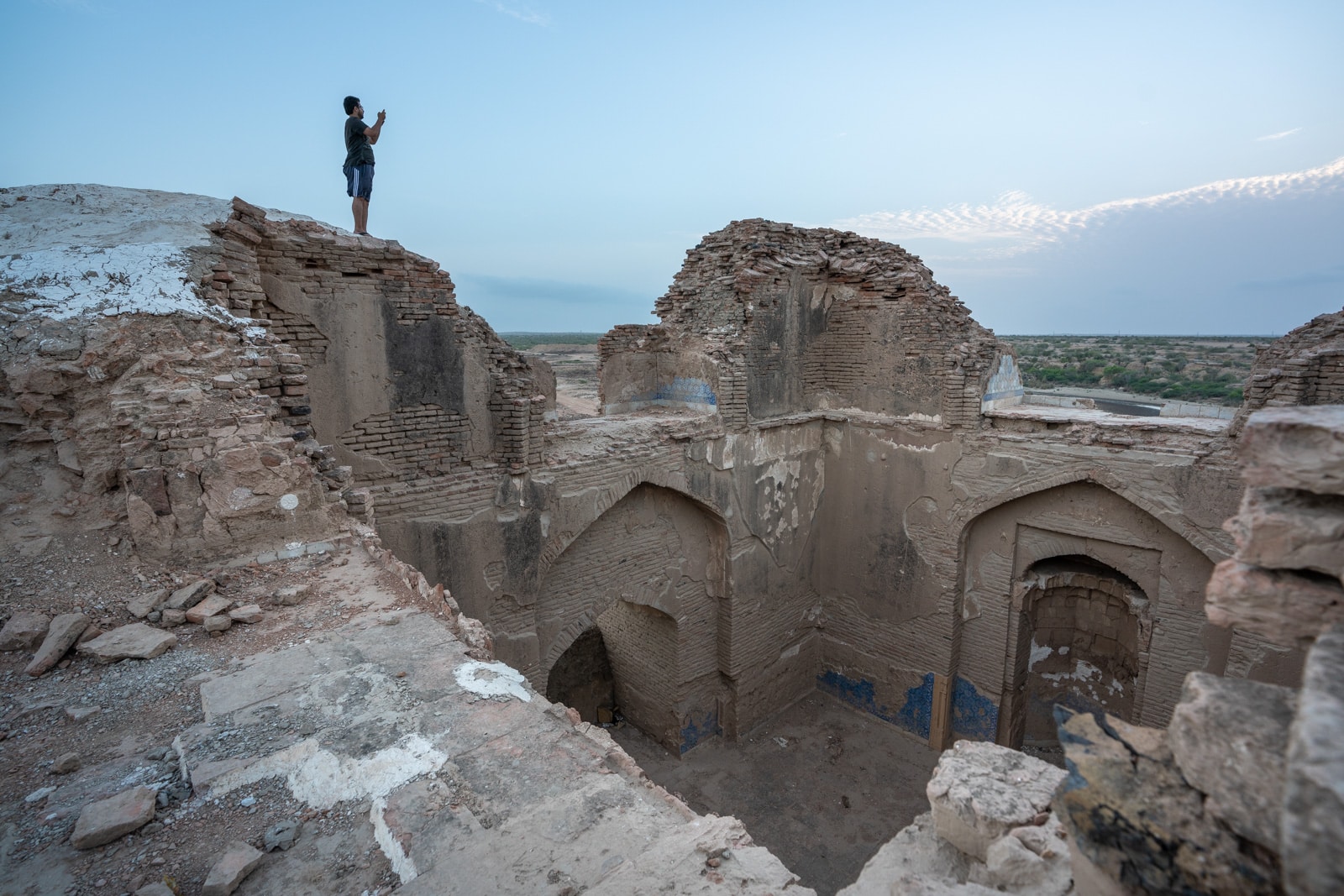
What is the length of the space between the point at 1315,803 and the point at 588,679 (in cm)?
946

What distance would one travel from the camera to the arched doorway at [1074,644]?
8.18 m

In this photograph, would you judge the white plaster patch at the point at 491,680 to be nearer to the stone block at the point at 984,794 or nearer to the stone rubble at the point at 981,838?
the stone rubble at the point at 981,838

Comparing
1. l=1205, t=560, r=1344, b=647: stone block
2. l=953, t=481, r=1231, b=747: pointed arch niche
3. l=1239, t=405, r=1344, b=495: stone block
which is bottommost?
l=953, t=481, r=1231, b=747: pointed arch niche

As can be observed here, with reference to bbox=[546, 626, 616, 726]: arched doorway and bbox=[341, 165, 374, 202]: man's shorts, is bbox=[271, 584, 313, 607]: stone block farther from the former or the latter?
bbox=[546, 626, 616, 726]: arched doorway

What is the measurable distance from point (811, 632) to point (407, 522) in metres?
6.38

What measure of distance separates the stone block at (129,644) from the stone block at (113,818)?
997 mm

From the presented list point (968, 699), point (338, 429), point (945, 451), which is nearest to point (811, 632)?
point (968, 699)

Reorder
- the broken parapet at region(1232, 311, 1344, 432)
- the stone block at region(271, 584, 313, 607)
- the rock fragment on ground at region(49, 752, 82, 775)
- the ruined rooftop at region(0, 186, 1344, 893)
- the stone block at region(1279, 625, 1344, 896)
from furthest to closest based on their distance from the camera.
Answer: the broken parapet at region(1232, 311, 1344, 432)
the stone block at region(271, 584, 313, 607)
the rock fragment on ground at region(49, 752, 82, 775)
the ruined rooftop at region(0, 186, 1344, 893)
the stone block at region(1279, 625, 1344, 896)

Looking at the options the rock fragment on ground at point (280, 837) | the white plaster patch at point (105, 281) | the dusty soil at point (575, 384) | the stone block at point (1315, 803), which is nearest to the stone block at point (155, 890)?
the rock fragment on ground at point (280, 837)

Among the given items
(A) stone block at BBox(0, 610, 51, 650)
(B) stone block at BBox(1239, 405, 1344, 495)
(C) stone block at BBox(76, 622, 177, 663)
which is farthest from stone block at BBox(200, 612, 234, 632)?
(B) stone block at BBox(1239, 405, 1344, 495)

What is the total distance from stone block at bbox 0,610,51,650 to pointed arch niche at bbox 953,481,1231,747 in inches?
330

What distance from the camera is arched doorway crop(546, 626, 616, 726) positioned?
9.60m

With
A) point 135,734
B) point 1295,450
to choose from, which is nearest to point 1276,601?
point 1295,450

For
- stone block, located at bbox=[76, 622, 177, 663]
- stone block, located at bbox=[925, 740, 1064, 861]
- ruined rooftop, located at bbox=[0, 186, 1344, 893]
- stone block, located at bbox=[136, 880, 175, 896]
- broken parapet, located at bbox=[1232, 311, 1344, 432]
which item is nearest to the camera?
stone block, located at bbox=[136, 880, 175, 896]
